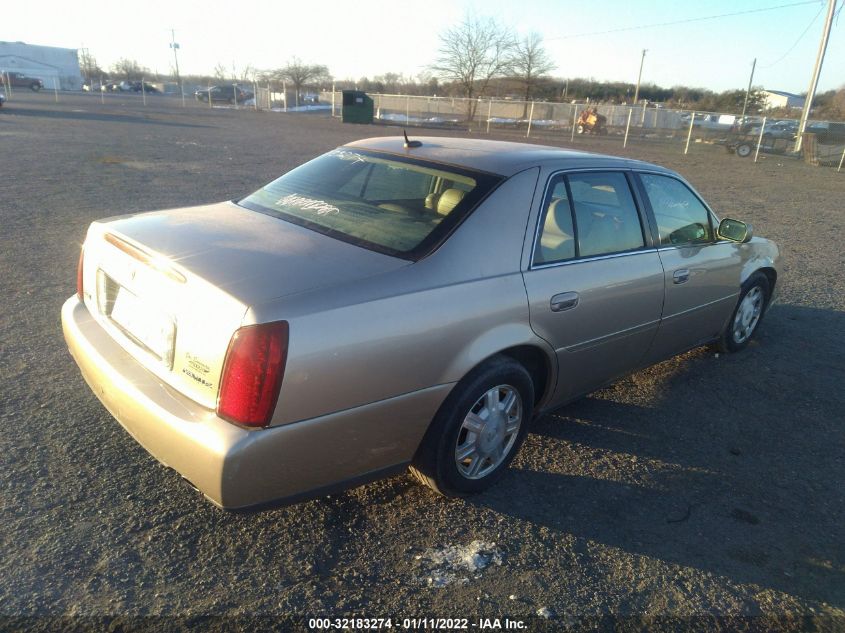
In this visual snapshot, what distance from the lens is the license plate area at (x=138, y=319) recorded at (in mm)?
2432

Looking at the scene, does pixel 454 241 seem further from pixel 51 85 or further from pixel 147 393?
pixel 51 85

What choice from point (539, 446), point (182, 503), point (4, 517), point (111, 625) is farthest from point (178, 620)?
point (539, 446)

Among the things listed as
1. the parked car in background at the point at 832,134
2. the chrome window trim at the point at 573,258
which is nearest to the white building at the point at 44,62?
the parked car in background at the point at 832,134

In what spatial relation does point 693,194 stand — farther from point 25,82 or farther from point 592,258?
point 25,82

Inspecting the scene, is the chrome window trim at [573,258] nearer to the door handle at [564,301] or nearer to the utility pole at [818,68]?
the door handle at [564,301]

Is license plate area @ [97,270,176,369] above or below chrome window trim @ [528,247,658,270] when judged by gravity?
below

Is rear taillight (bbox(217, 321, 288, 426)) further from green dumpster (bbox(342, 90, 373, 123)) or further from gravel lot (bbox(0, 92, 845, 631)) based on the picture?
green dumpster (bbox(342, 90, 373, 123))

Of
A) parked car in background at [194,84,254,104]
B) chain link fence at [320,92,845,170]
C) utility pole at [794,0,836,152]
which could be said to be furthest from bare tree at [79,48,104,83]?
utility pole at [794,0,836,152]

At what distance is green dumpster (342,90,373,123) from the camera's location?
36.5 m

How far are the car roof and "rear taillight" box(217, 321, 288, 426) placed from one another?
4.95 feet

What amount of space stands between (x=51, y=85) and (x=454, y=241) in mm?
98084

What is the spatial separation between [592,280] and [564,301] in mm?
285

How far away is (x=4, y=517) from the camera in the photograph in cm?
262

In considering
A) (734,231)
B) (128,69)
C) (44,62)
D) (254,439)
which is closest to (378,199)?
(254,439)
